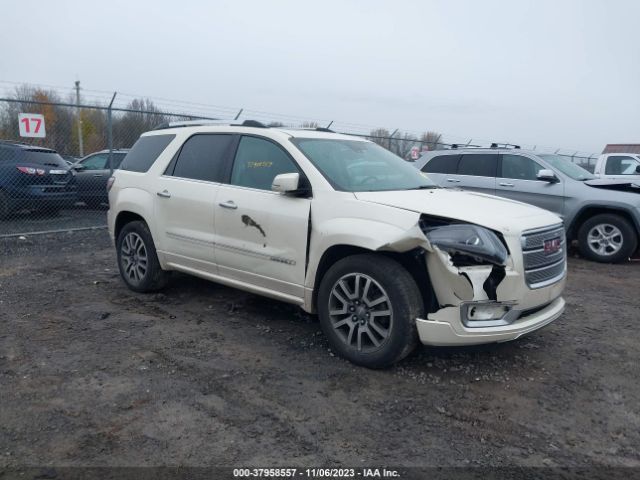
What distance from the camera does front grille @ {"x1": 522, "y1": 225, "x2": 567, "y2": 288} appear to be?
12.3ft

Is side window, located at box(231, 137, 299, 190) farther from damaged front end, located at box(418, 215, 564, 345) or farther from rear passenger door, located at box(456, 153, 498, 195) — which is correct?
rear passenger door, located at box(456, 153, 498, 195)

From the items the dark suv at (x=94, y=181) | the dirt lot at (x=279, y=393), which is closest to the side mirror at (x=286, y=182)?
the dirt lot at (x=279, y=393)

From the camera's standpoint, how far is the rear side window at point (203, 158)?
5.02m

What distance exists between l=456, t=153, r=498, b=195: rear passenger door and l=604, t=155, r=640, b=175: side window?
4.04 metres

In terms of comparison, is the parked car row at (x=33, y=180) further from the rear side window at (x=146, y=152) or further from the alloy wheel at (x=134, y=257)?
the alloy wheel at (x=134, y=257)

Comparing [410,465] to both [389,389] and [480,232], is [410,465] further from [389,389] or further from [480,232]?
[480,232]

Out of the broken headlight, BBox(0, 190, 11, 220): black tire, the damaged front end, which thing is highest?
the broken headlight

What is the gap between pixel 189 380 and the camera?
376cm

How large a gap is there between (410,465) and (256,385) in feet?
4.29

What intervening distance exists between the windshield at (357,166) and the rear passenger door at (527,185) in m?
4.43

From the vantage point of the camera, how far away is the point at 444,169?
9.80 meters

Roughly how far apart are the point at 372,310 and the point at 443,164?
258 inches

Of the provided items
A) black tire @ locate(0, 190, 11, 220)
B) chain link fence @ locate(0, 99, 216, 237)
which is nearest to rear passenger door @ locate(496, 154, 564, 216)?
chain link fence @ locate(0, 99, 216, 237)

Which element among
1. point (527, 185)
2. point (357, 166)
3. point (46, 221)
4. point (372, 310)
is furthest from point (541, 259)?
point (46, 221)
